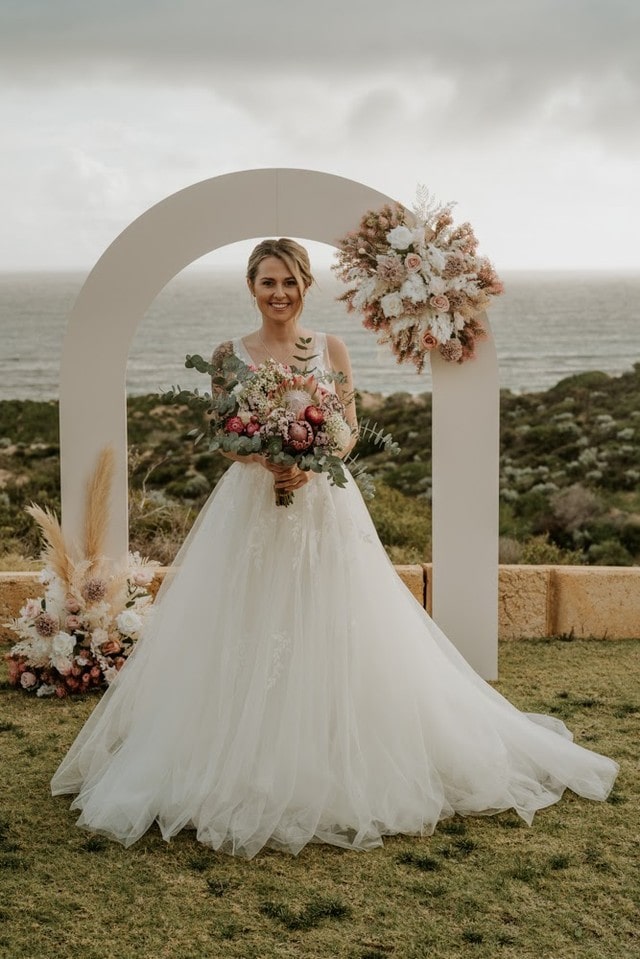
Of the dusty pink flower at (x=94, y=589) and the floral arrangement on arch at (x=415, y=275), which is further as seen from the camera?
the dusty pink flower at (x=94, y=589)

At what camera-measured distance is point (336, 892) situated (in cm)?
337

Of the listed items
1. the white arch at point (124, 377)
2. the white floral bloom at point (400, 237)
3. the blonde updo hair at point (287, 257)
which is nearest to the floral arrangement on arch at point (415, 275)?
the white floral bloom at point (400, 237)

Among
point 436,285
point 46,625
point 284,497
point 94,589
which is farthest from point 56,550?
point 436,285

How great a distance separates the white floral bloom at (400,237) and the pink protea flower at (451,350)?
58cm

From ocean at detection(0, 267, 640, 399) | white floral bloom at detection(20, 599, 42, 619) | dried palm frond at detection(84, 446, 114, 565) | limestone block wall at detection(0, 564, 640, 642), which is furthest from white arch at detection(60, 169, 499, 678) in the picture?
ocean at detection(0, 267, 640, 399)

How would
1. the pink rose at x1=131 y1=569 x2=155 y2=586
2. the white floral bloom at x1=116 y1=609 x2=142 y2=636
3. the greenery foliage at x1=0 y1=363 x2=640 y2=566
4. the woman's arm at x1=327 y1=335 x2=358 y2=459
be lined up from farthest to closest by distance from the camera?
the greenery foliage at x1=0 y1=363 x2=640 y2=566
the pink rose at x1=131 y1=569 x2=155 y2=586
the white floral bloom at x1=116 y1=609 x2=142 y2=636
the woman's arm at x1=327 y1=335 x2=358 y2=459

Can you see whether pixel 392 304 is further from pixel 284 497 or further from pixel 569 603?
pixel 569 603

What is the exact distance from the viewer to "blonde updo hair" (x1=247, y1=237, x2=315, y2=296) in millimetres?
4340

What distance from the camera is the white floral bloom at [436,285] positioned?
16.9 feet

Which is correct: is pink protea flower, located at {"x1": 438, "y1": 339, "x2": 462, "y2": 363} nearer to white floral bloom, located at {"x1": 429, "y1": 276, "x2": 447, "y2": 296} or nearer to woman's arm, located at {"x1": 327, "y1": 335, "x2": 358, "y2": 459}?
white floral bloom, located at {"x1": 429, "y1": 276, "x2": 447, "y2": 296}

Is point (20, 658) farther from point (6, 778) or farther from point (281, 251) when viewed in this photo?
point (281, 251)

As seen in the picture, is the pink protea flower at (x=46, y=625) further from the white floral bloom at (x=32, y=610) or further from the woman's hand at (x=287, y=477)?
the woman's hand at (x=287, y=477)

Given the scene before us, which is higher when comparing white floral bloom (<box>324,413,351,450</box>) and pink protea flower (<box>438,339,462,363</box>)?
pink protea flower (<box>438,339,462,363</box>)

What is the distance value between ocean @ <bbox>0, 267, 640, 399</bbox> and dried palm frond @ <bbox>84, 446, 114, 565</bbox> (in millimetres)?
9314
